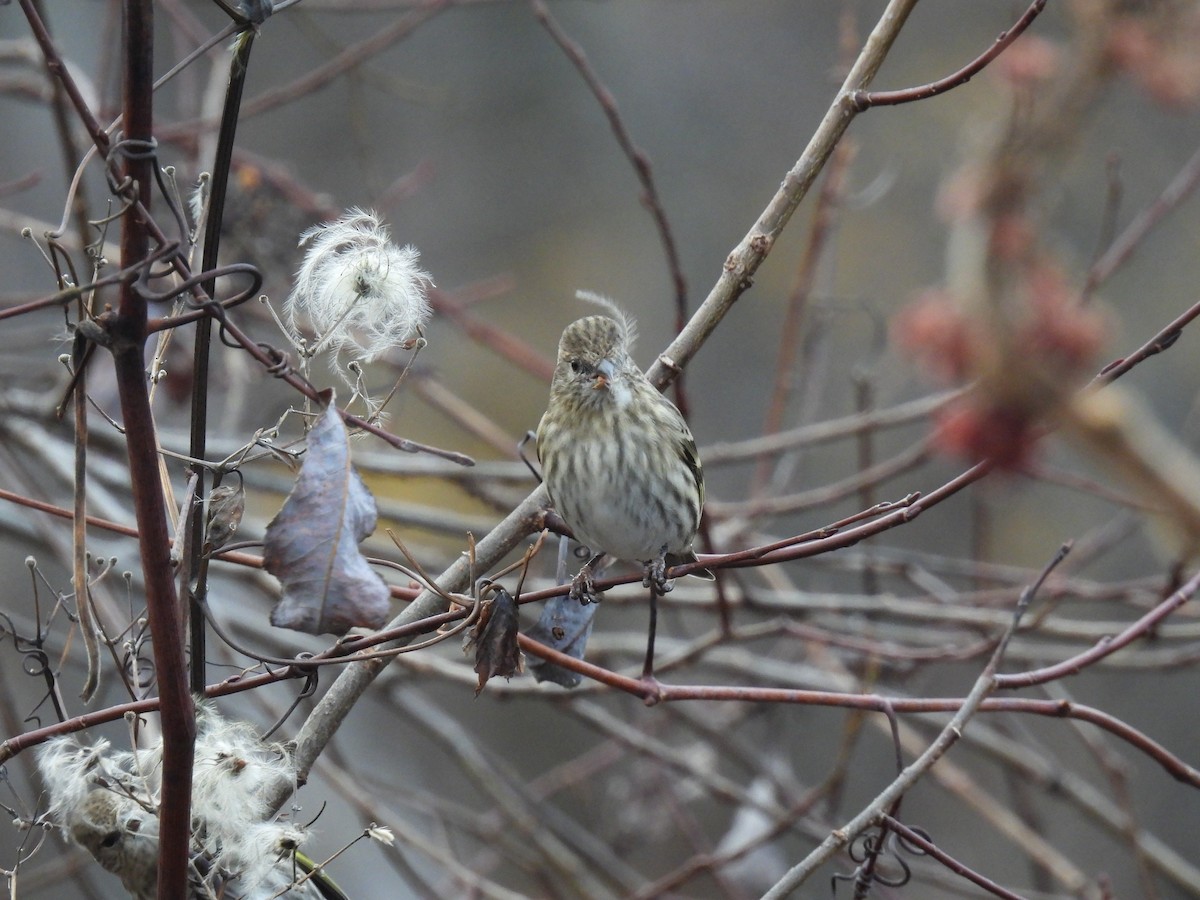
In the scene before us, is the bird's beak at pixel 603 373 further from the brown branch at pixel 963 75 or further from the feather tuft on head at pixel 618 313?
the brown branch at pixel 963 75

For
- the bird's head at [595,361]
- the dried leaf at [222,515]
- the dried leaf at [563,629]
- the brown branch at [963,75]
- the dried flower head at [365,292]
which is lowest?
the dried leaf at [222,515]

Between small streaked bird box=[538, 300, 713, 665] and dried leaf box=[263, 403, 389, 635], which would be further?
small streaked bird box=[538, 300, 713, 665]

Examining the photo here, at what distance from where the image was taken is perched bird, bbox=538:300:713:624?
111 inches

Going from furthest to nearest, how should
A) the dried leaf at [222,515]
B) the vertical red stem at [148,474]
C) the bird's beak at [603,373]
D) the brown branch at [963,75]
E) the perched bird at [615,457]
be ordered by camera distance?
the bird's beak at [603,373] < the perched bird at [615,457] < the brown branch at [963,75] < the dried leaf at [222,515] < the vertical red stem at [148,474]

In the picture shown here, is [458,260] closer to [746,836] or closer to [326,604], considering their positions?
[746,836]

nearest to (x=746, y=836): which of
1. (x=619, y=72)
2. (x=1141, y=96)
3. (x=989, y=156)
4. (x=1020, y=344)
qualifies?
(x=1141, y=96)

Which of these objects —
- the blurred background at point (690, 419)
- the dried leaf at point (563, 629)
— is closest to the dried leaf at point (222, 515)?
the dried leaf at point (563, 629)

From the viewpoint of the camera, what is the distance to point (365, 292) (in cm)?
159

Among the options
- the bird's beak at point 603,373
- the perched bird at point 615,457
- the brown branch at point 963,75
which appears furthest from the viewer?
the bird's beak at point 603,373

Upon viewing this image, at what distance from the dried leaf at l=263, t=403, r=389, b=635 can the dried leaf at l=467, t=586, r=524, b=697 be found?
10.6 inches

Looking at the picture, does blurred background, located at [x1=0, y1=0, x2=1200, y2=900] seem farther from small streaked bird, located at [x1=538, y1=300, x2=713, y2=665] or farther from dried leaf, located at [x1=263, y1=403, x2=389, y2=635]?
dried leaf, located at [x1=263, y1=403, x2=389, y2=635]

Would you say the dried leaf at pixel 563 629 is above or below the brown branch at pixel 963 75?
below

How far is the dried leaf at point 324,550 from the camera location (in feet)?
4.48

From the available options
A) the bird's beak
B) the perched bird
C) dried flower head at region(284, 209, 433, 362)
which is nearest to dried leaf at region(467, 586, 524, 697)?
dried flower head at region(284, 209, 433, 362)
